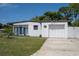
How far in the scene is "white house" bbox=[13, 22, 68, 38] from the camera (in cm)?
2766

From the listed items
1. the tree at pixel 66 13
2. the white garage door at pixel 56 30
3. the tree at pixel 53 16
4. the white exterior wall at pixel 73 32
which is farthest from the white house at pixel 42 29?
the tree at pixel 66 13

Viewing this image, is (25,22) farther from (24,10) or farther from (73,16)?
(73,16)

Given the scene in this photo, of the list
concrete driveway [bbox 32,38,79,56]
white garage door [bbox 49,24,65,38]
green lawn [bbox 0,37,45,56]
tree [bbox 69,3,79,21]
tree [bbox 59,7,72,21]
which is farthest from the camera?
tree [bbox 59,7,72,21]

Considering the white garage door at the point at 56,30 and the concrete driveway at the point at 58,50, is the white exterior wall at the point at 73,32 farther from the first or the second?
the concrete driveway at the point at 58,50

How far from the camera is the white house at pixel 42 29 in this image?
27656 millimetres

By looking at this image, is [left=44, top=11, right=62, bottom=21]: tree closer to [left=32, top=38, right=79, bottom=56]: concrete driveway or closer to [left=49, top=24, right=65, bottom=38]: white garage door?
[left=49, top=24, right=65, bottom=38]: white garage door

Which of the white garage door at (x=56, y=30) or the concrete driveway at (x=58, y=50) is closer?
the concrete driveway at (x=58, y=50)

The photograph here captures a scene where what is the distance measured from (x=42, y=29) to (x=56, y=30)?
1.76 m

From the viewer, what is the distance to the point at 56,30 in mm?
27750

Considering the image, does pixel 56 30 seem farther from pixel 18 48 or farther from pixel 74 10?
pixel 18 48

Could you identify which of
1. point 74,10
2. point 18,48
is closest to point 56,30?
point 74,10

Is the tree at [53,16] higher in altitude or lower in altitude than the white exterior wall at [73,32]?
higher

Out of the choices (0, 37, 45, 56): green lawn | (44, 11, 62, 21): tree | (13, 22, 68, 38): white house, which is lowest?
(13, 22, 68, 38): white house

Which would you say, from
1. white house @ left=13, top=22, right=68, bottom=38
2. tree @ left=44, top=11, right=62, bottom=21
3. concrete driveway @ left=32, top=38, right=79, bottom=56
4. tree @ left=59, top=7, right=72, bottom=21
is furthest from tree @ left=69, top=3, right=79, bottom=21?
concrete driveway @ left=32, top=38, right=79, bottom=56
